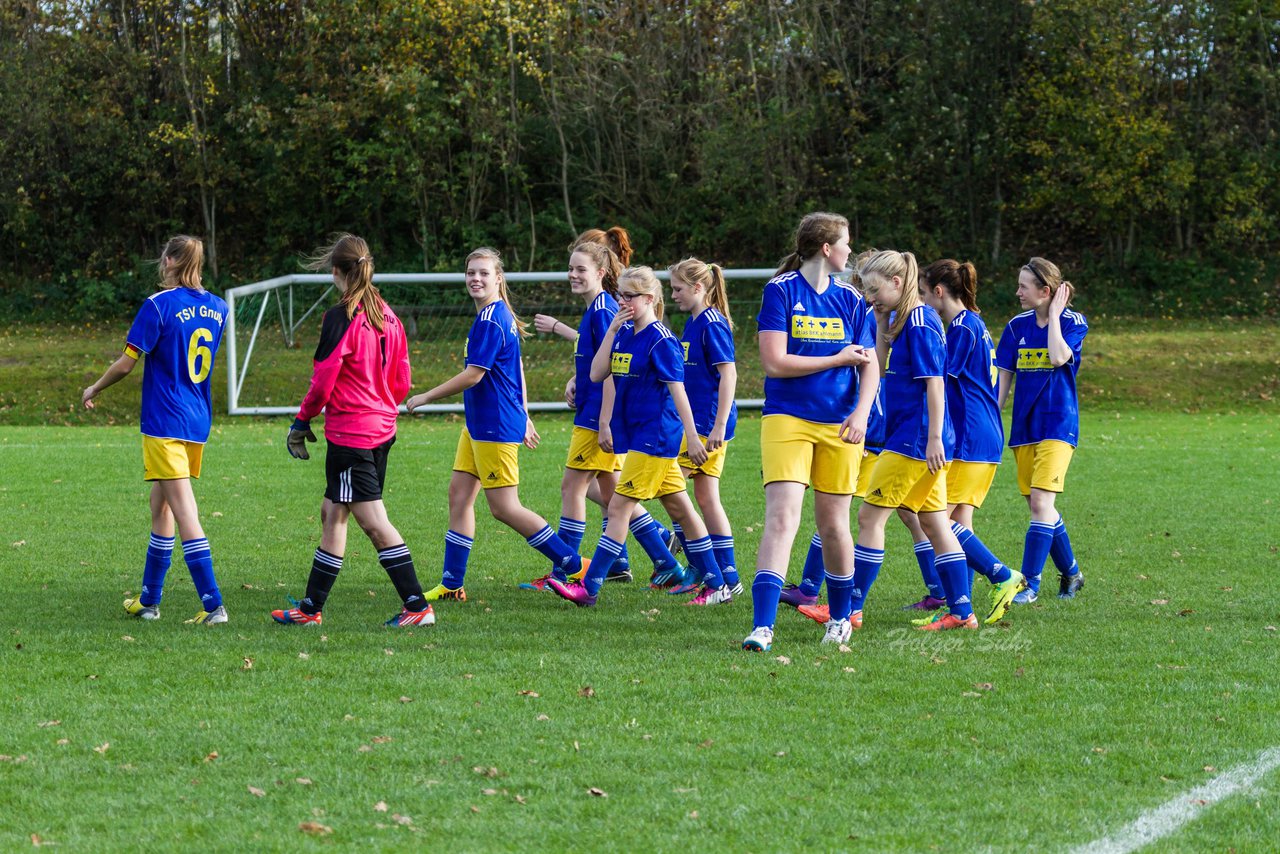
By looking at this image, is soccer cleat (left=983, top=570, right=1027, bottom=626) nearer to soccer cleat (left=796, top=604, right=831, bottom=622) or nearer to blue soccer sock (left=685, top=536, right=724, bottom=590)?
soccer cleat (left=796, top=604, right=831, bottom=622)

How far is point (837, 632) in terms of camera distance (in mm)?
6410

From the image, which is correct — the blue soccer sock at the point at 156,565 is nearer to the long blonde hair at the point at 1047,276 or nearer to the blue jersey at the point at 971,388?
the blue jersey at the point at 971,388

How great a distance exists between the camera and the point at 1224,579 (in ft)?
26.9

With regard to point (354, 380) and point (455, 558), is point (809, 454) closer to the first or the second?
point (354, 380)

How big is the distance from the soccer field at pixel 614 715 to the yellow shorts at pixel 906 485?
0.66m

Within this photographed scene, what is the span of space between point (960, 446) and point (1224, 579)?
83.4 inches

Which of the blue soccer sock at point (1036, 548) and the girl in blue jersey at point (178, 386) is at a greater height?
the girl in blue jersey at point (178, 386)

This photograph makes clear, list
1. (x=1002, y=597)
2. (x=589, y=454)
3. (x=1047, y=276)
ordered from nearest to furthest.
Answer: (x=1002, y=597) < (x=1047, y=276) < (x=589, y=454)

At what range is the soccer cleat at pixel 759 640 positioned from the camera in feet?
20.2

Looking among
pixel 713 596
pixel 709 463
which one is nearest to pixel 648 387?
pixel 709 463

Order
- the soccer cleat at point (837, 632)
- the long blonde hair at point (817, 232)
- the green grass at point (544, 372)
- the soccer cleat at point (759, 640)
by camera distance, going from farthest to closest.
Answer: the green grass at point (544, 372), the soccer cleat at point (837, 632), the soccer cleat at point (759, 640), the long blonde hair at point (817, 232)

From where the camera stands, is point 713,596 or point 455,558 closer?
point 455,558

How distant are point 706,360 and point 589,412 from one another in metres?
0.75

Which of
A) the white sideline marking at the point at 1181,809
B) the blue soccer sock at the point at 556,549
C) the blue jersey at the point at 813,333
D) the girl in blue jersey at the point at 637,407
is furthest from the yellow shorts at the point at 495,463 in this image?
the white sideline marking at the point at 1181,809
